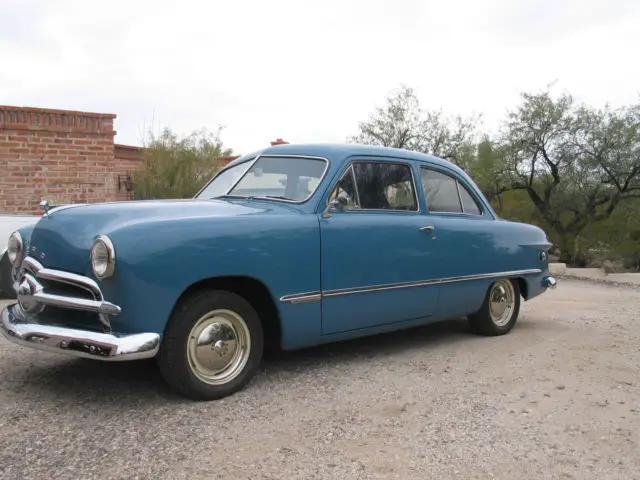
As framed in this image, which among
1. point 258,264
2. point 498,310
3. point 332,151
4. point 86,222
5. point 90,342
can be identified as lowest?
point 498,310

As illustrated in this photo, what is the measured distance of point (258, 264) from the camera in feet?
13.3

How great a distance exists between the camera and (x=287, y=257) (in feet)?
13.8

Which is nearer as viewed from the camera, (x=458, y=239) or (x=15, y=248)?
(x=15, y=248)

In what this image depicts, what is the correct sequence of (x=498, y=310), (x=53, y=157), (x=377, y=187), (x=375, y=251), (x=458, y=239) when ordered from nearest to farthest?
(x=375, y=251) < (x=377, y=187) < (x=458, y=239) < (x=498, y=310) < (x=53, y=157)

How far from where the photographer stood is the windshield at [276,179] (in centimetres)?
475

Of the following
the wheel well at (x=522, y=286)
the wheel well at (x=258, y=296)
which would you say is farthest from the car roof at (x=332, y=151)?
the wheel well at (x=522, y=286)

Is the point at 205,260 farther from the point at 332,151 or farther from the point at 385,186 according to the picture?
the point at 385,186

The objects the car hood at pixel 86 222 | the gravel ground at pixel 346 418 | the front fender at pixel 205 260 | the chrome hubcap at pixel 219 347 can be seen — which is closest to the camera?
the gravel ground at pixel 346 418

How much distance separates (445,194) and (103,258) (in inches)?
129

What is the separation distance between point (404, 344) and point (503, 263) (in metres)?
1.26

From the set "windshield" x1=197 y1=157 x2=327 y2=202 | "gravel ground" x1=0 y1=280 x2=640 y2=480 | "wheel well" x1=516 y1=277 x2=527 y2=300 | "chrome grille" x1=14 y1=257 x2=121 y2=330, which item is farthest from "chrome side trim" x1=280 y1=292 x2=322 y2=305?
"wheel well" x1=516 y1=277 x2=527 y2=300

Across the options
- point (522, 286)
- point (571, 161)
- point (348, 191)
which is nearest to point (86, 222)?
point (348, 191)

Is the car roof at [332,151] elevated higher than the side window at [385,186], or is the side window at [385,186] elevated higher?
the car roof at [332,151]

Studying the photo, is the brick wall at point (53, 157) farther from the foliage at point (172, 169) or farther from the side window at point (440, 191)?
the side window at point (440, 191)
